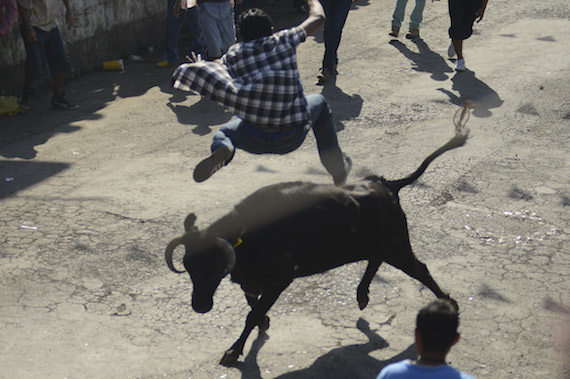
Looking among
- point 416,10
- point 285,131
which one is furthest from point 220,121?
point 416,10

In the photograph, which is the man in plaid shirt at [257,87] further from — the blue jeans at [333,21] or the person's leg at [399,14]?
the person's leg at [399,14]

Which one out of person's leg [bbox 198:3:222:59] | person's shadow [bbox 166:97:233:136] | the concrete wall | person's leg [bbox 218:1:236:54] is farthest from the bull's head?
the concrete wall

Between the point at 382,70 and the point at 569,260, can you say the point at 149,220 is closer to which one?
the point at 569,260

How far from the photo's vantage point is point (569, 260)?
586 cm

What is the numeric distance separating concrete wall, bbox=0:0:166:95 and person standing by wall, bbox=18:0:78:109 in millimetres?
409

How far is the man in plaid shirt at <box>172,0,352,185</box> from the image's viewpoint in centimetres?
528

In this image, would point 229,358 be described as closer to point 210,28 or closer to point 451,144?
point 451,144

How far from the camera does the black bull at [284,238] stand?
14.3 feet

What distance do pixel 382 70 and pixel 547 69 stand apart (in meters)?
2.32

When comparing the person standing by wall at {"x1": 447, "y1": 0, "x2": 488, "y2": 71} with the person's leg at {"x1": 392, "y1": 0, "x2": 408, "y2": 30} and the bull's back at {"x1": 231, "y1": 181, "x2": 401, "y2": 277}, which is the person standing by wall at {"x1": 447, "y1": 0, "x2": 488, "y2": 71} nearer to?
the person's leg at {"x1": 392, "y1": 0, "x2": 408, "y2": 30}

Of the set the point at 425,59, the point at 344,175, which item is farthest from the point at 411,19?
the point at 344,175

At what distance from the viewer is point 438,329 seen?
2.96 metres

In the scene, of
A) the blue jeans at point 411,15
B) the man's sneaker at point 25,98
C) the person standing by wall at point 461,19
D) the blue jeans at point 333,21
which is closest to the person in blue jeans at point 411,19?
the blue jeans at point 411,15

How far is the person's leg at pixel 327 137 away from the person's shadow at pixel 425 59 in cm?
472
